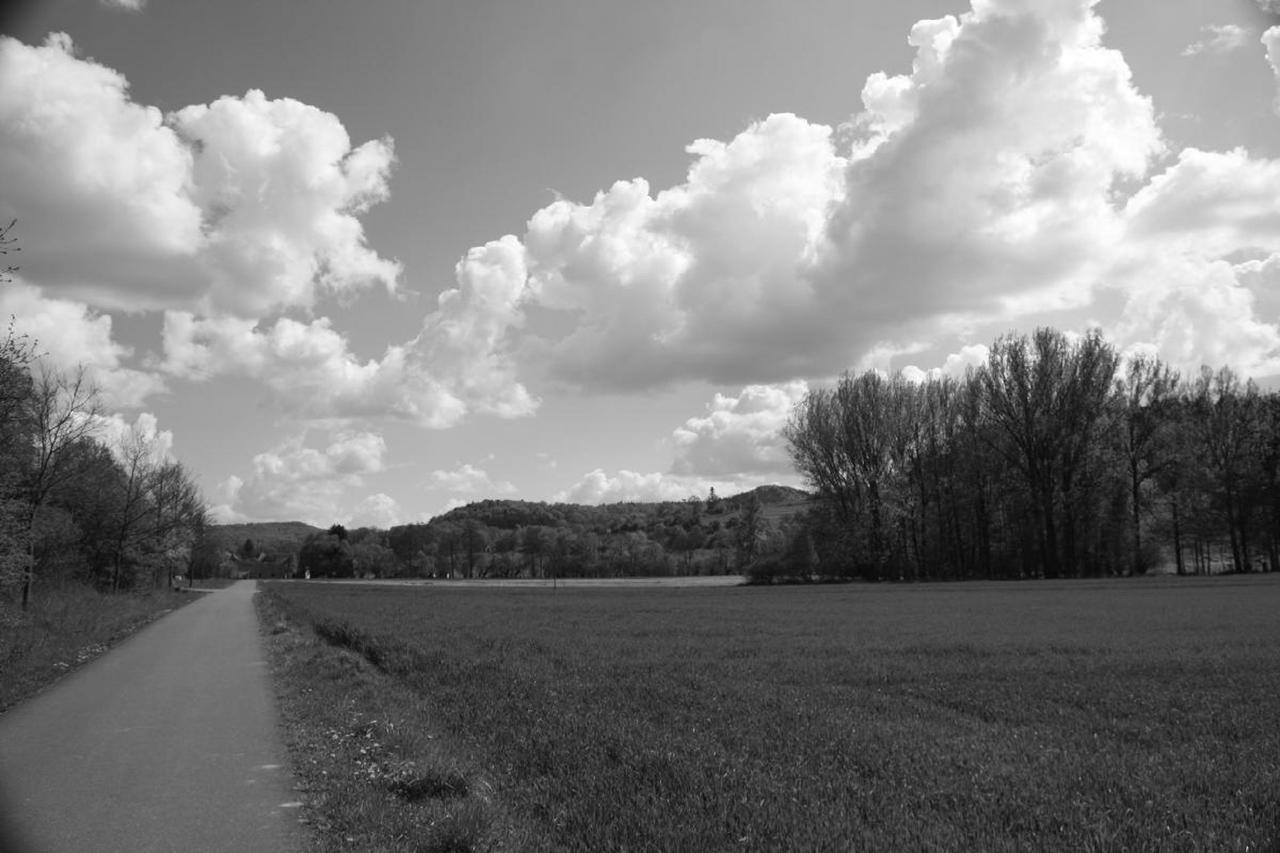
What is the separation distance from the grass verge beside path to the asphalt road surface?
0.30 metres

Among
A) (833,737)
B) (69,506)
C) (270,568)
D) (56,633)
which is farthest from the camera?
(270,568)

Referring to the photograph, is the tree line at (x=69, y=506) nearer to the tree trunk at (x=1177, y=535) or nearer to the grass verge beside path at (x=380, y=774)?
the grass verge beside path at (x=380, y=774)

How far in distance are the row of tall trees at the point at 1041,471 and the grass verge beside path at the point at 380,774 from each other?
196 ft

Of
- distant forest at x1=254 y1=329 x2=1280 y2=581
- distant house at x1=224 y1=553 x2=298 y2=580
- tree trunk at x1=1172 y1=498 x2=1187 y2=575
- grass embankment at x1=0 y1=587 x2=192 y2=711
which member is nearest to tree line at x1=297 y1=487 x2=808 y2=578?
distant house at x1=224 y1=553 x2=298 y2=580

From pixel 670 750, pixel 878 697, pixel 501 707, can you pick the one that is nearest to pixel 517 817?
pixel 670 750

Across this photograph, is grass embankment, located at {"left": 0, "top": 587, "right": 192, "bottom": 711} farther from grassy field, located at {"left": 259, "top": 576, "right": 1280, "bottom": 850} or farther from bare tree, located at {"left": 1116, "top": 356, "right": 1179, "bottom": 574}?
bare tree, located at {"left": 1116, "top": 356, "right": 1179, "bottom": 574}

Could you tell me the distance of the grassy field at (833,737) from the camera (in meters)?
5.98

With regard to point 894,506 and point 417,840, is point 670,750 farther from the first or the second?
point 894,506

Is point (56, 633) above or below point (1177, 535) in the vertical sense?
below

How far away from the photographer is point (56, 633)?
22.5 metres

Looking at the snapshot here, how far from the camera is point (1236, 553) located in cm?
6006

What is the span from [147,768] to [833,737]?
24.8 feet

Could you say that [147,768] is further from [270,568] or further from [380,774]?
[270,568]

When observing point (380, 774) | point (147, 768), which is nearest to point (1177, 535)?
point (380, 774)
